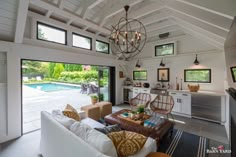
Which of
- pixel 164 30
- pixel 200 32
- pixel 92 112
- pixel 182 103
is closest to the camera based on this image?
pixel 200 32

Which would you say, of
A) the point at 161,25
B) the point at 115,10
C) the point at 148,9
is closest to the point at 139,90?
the point at 161,25

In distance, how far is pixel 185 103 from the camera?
4.65 m

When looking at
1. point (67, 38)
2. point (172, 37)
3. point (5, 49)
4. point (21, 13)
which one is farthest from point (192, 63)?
point (5, 49)

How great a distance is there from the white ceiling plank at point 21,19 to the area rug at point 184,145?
14.2ft

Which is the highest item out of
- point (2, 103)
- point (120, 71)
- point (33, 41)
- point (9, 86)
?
point (33, 41)

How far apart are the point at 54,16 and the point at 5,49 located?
1804mm

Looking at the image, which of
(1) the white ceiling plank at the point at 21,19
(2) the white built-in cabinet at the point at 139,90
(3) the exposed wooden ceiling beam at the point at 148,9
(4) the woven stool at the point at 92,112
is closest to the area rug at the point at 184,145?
(4) the woven stool at the point at 92,112

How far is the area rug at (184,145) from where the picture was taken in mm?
2574

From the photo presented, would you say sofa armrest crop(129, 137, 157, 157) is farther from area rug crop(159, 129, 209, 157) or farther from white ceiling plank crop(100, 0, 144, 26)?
white ceiling plank crop(100, 0, 144, 26)

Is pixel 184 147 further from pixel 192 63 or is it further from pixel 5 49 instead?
pixel 5 49

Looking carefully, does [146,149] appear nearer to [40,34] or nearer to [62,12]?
[62,12]

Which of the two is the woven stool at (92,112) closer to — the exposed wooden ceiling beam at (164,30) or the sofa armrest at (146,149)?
the sofa armrest at (146,149)

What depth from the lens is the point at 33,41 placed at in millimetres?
3635

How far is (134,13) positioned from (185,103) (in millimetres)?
3784
